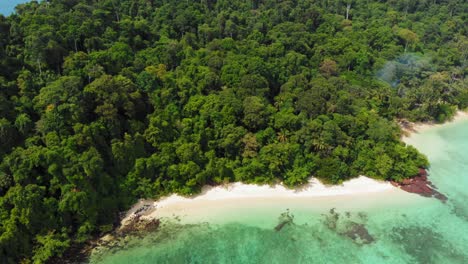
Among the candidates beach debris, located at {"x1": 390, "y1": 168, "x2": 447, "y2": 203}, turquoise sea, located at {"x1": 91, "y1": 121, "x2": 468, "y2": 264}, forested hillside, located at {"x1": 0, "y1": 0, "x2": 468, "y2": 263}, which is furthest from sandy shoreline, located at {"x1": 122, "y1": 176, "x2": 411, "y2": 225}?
forested hillside, located at {"x1": 0, "y1": 0, "x2": 468, "y2": 263}

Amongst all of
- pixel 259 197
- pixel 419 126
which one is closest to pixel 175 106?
pixel 259 197

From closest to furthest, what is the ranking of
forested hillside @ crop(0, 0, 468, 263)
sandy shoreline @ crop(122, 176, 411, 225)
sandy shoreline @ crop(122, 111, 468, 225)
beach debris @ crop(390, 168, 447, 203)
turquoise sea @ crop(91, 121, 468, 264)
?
turquoise sea @ crop(91, 121, 468, 264)
forested hillside @ crop(0, 0, 468, 263)
sandy shoreline @ crop(122, 176, 411, 225)
sandy shoreline @ crop(122, 111, 468, 225)
beach debris @ crop(390, 168, 447, 203)

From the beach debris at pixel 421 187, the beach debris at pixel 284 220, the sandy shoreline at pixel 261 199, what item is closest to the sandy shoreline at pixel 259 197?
the sandy shoreline at pixel 261 199

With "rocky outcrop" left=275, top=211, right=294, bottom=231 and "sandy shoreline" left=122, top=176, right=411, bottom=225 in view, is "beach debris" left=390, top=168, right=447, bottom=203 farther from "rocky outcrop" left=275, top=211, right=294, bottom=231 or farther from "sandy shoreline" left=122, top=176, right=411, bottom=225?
"rocky outcrop" left=275, top=211, right=294, bottom=231

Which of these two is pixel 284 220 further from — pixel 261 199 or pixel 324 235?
pixel 324 235

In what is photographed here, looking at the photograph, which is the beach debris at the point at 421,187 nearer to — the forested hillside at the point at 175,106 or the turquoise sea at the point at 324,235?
the turquoise sea at the point at 324,235
